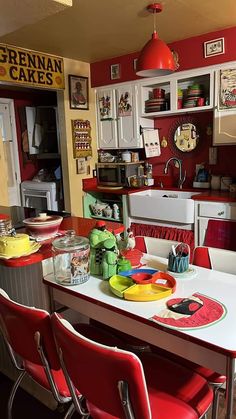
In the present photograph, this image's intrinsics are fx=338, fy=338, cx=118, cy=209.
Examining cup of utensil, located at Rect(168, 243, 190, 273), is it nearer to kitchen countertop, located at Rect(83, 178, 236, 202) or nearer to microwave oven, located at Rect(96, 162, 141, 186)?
kitchen countertop, located at Rect(83, 178, 236, 202)

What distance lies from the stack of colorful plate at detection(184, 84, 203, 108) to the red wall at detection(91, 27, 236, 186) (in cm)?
20

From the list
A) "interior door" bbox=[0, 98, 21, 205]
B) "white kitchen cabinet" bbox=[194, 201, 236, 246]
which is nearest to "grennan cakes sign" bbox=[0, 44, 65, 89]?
"interior door" bbox=[0, 98, 21, 205]

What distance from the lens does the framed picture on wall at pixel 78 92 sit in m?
3.91

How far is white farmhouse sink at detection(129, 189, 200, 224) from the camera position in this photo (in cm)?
332

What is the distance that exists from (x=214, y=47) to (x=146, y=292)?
2717mm

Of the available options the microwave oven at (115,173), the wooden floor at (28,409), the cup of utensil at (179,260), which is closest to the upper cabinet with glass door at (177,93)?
the microwave oven at (115,173)

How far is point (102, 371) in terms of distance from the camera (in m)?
0.97

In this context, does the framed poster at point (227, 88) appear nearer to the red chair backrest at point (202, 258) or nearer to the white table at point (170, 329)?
the red chair backrest at point (202, 258)

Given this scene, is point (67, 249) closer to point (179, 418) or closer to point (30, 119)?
point (179, 418)

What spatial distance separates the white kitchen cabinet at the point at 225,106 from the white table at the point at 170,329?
191 centimetres

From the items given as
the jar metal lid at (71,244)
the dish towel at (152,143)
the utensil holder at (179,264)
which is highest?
the dish towel at (152,143)

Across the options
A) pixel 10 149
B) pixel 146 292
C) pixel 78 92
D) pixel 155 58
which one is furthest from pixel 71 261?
pixel 10 149

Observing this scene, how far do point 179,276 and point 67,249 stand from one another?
0.54 metres

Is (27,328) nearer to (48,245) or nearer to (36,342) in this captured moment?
(36,342)
